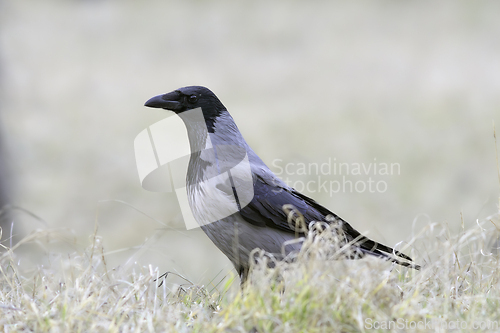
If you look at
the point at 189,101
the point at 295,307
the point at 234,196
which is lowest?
the point at 295,307

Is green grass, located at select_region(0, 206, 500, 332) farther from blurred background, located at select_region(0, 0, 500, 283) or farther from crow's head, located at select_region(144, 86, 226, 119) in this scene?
blurred background, located at select_region(0, 0, 500, 283)

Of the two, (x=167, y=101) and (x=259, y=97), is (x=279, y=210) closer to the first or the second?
(x=167, y=101)

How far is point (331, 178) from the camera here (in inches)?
412

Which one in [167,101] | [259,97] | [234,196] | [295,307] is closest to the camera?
[295,307]

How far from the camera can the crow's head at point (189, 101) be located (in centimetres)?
323

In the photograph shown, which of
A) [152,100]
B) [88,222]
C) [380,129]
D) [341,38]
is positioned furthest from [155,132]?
[341,38]

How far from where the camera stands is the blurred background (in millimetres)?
9453

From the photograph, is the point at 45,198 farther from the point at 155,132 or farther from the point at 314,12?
the point at 314,12

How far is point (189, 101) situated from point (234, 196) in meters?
0.80

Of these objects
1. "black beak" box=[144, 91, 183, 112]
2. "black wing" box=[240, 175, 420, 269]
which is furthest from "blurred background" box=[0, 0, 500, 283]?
"black wing" box=[240, 175, 420, 269]

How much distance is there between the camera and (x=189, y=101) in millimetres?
3320

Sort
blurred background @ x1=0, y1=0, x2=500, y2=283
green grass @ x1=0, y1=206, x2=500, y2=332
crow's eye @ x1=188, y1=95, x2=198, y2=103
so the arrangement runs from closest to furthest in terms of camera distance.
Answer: green grass @ x1=0, y1=206, x2=500, y2=332 < crow's eye @ x1=188, y1=95, x2=198, y2=103 < blurred background @ x1=0, y1=0, x2=500, y2=283

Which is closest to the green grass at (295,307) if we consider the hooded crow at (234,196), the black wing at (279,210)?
the hooded crow at (234,196)

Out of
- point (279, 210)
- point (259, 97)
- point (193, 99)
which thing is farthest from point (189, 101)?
point (259, 97)
